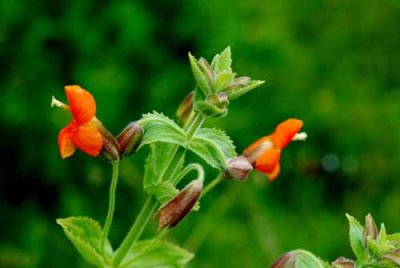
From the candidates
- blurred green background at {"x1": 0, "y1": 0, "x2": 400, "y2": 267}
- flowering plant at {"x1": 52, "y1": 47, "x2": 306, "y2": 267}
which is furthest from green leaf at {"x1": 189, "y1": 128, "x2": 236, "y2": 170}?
blurred green background at {"x1": 0, "y1": 0, "x2": 400, "y2": 267}

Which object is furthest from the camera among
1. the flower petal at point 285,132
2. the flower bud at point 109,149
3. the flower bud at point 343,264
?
the flower petal at point 285,132

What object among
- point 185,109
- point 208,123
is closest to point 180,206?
point 185,109

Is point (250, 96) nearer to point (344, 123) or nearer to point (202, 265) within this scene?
point (344, 123)

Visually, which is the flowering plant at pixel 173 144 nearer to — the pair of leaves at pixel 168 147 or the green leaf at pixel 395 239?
the pair of leaves at pixel 168 147

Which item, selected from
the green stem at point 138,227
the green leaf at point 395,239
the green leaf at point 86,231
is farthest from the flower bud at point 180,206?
the green leaf at point 395,239

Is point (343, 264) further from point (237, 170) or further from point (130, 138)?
point (130, 138)

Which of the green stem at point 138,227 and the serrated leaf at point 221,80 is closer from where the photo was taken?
the serrated leaf at point 221,80

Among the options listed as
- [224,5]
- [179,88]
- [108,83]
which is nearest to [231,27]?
[224,5]
